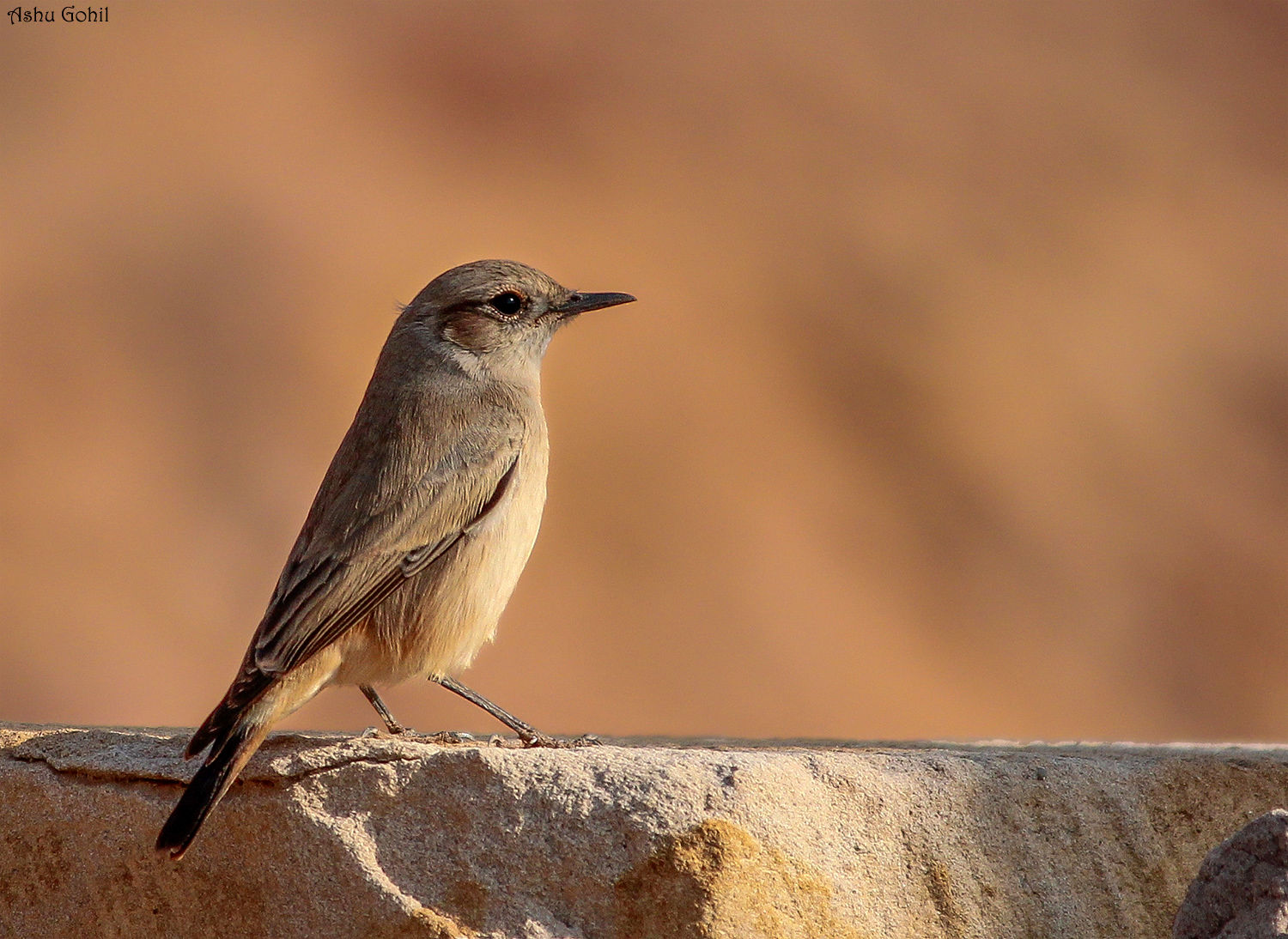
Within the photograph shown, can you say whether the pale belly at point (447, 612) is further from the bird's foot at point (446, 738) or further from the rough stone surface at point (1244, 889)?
the rough stone surface at point (1244, 889)

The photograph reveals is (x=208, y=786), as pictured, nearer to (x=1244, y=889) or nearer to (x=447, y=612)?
(x=447, y=612)

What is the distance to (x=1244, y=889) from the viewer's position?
3689 mm

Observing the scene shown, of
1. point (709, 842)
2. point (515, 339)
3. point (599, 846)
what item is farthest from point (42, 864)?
point (515, 339)

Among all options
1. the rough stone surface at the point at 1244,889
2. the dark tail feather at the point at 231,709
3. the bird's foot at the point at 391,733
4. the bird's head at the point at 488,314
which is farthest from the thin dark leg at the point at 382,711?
the rough stone surface at the point at 1244,889

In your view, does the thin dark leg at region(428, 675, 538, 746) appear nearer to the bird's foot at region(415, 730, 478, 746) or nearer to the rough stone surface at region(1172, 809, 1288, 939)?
the bird's foot at region(415, 730, 478, 746)

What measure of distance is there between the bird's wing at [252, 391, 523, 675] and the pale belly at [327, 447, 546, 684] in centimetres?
6

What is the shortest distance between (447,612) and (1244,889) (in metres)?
2.89

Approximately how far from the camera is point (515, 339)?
6.16 m

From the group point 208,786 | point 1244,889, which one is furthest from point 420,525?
point 1244,889

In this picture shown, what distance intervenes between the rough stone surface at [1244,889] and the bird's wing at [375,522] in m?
2.88

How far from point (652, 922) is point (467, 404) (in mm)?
2523

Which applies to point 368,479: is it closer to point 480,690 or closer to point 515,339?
point 515,339

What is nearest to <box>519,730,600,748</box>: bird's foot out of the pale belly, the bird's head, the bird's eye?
the pale belly

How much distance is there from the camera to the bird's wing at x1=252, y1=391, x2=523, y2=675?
4.88 metres
